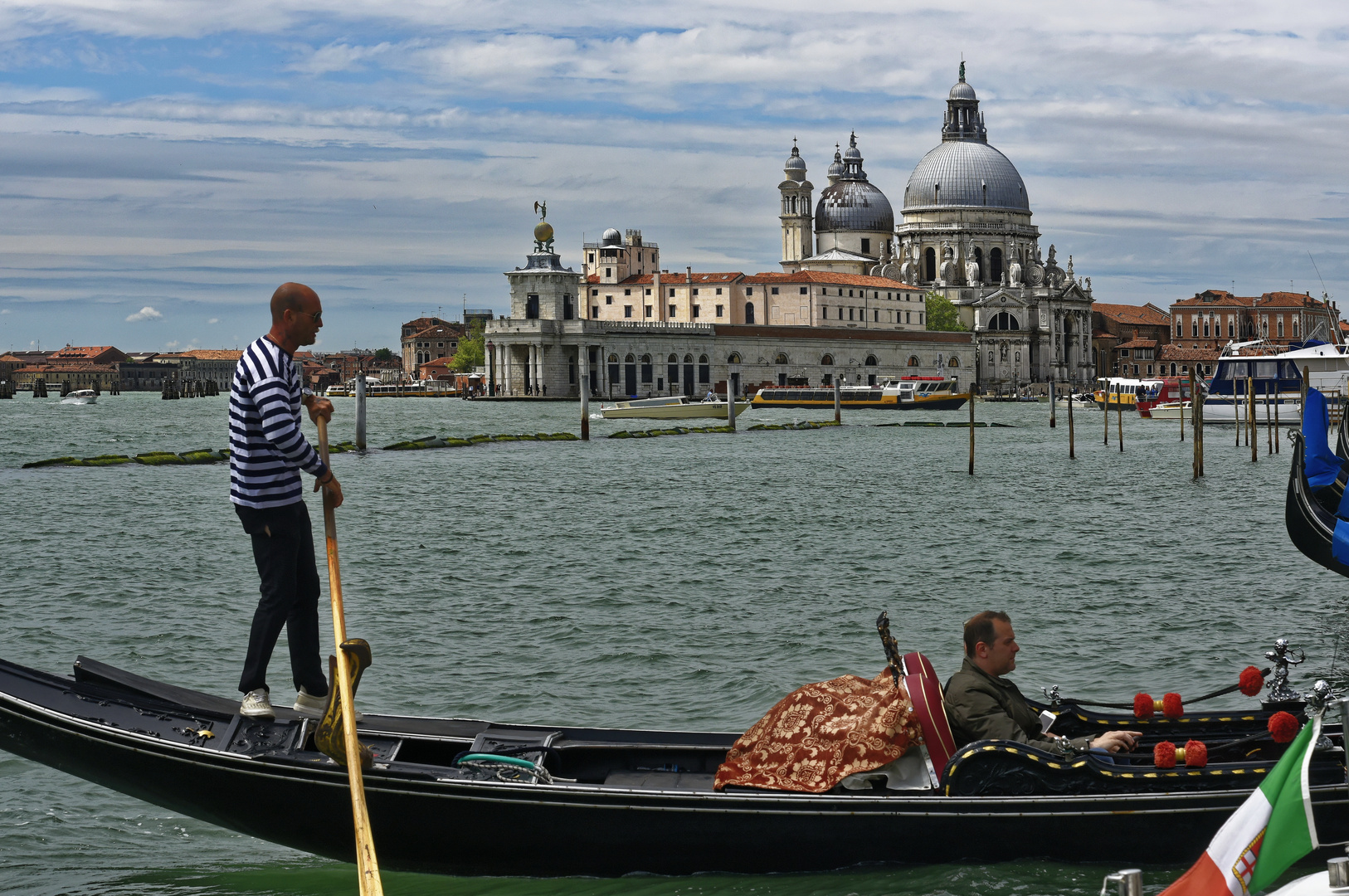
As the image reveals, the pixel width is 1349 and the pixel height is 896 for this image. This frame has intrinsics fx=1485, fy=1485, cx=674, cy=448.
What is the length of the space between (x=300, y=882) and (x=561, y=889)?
111 centimetres

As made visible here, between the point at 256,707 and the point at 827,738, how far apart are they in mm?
→ 2160

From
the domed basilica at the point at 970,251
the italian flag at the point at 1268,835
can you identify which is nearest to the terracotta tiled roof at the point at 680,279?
the domed basilica at the point at 970,251

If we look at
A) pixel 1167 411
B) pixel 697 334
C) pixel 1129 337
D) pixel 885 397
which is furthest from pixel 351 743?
pixel 1129 337

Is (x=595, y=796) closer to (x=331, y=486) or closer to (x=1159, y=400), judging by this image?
(x=331, y=486)

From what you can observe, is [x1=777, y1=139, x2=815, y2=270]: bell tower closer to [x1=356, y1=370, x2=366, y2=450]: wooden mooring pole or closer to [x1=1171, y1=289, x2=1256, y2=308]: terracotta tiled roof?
[x1=1171, y1=289, x2=1256, y2=308]: terracotta tiled roof

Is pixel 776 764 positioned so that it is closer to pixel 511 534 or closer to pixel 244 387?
pixel 244 387

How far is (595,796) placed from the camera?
525 cm

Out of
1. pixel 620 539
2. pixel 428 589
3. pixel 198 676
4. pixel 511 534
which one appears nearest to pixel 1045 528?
pixel 620 539

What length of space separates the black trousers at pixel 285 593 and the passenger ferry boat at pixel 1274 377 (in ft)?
119

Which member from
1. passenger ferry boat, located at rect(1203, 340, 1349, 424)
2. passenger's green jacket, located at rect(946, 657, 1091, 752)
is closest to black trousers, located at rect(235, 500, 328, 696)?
passenger's green jacket, located at rect(946, 657, 1091, 752)

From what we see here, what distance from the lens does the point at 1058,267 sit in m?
100

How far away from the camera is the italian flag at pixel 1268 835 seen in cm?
309

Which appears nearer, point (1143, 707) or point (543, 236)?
point (1143, 707)

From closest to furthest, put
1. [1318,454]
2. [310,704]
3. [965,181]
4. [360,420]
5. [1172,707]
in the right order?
[310,704]
[1172,707]
[1318,454]
[360,420]
[965,181]
